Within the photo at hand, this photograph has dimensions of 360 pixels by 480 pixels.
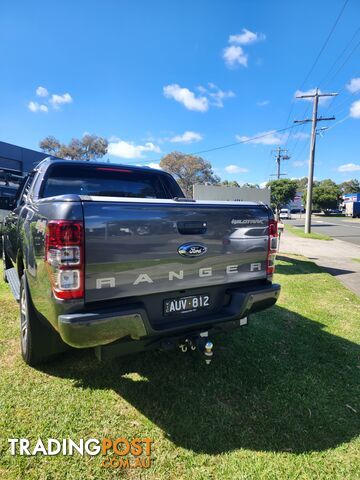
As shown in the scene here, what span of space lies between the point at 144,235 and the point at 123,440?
5.00ft

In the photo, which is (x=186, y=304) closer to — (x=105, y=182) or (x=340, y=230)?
(x=105, y=182)

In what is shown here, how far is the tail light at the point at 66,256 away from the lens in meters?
2.05

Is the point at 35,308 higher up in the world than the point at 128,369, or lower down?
higher up

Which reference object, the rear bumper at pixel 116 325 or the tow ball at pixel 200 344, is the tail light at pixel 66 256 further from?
the tow ball at pixel 200 344

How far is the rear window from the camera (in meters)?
3.49

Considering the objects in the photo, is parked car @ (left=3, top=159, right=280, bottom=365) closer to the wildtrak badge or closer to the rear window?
the wildtrak badge

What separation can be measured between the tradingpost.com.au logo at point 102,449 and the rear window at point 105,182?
2.19m

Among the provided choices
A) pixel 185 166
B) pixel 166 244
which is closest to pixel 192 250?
pixel 166 244

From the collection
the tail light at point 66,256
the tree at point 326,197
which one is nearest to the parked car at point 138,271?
the tail light at point 66,256

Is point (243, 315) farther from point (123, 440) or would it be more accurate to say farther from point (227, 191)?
point (227, 191)

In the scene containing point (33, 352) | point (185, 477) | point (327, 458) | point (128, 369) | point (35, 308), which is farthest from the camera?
point (128, 369)

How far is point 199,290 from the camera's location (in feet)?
8.87

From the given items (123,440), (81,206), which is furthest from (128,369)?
(81,206)

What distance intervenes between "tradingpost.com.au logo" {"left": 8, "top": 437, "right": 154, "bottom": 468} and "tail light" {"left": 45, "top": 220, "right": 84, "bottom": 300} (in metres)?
1.11
